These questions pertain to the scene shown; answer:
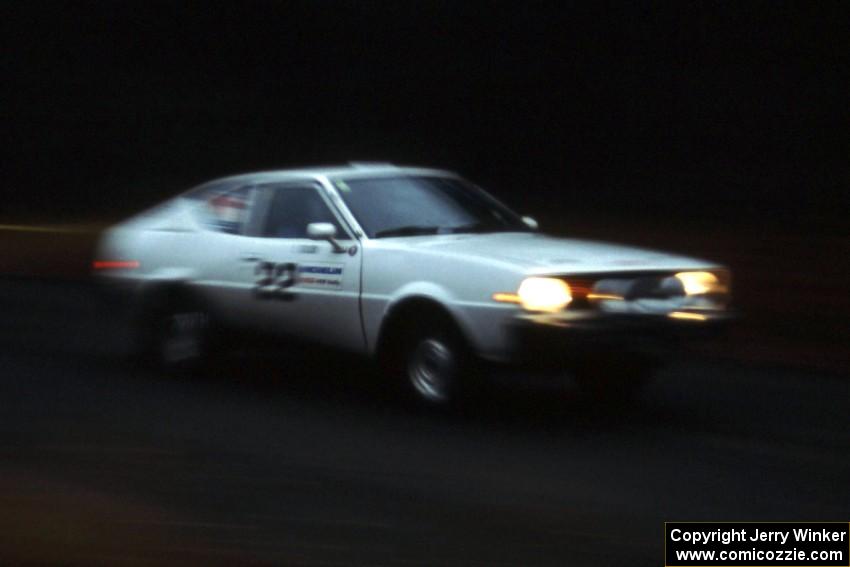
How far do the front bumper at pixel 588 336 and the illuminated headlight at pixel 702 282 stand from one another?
0.93 feet

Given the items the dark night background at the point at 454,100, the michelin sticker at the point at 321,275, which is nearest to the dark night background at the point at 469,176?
the dark night background at the point at 454,100

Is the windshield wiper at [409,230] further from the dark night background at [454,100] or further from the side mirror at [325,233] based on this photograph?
the dark night background at [454,100]

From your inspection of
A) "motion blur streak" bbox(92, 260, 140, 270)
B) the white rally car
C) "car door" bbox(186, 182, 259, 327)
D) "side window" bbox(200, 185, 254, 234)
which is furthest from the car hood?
"motion blur streak" bbox(92, 260, 140, 270)

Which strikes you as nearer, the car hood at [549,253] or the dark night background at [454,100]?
the car hood at [549,253]

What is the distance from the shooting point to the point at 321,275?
377 inches

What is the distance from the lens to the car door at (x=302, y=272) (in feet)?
30.9

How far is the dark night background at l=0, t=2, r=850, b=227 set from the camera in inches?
918

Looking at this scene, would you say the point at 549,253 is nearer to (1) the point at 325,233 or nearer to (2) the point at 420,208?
(2) the point at 420,208

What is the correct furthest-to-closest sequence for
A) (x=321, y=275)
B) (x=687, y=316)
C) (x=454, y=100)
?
(x=454, y=100), (x=321, y=275), (x=687, y=316)

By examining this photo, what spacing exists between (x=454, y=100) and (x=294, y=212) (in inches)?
680

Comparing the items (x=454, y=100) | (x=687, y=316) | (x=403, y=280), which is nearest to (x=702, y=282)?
(x=687, y=316)

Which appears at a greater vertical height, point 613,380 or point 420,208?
point 420,208

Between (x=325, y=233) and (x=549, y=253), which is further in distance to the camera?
(x=325, y=233)

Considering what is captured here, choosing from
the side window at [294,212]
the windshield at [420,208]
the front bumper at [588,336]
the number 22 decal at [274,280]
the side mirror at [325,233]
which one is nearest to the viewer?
the front bumper at [588,336]
